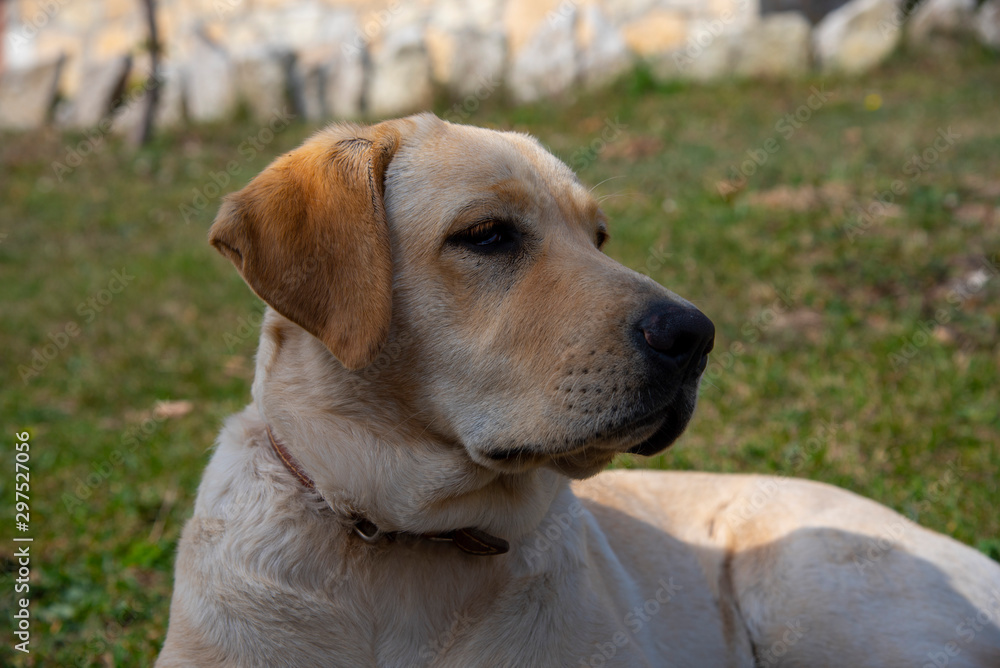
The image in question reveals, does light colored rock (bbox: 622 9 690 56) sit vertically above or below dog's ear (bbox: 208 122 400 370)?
below

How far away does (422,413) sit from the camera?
2.62 m

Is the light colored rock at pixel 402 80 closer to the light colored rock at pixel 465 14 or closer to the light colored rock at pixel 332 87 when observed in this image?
the light colored rock at pixel 332 87

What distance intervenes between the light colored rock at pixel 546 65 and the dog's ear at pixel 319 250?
42.1ft

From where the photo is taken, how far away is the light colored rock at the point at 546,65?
14961 mm

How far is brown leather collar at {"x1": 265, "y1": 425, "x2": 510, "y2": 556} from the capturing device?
8.48 ft

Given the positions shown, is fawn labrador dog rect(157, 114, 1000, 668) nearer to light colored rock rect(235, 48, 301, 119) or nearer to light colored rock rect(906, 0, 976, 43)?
light colored rock rect(906, 0, 976, 43)

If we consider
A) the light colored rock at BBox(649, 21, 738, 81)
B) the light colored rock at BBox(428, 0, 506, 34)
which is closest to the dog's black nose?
the light colored rock at BBox(649, 21, 738, 81)

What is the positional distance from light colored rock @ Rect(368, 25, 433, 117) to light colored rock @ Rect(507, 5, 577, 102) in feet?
5.18

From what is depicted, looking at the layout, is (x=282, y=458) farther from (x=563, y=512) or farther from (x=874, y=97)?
(x=874, y=97)

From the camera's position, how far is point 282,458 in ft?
8.66

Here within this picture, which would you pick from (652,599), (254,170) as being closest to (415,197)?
(652,599)

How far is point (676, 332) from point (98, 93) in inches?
673

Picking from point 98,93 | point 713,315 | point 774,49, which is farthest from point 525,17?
point 713,315

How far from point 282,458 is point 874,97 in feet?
39.3
